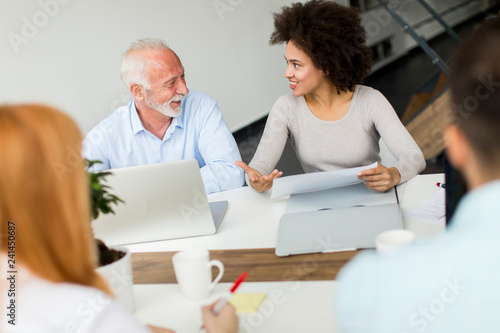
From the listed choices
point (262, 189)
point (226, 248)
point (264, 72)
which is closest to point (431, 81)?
point (264, 72)

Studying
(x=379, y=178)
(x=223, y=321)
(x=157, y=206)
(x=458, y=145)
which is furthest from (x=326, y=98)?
(x=458, y=145)

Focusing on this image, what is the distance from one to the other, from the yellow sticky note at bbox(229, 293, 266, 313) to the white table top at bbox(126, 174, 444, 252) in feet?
0.94

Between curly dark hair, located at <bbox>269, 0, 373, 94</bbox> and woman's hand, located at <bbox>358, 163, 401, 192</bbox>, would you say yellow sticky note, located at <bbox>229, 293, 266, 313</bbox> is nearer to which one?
woman's hand, located at <bbox>358, 163, 401, 192</bbox>

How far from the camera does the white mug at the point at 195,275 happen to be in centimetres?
121

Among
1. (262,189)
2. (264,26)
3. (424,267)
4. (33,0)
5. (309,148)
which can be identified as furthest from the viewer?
(264,26)

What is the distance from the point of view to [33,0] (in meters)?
3.43

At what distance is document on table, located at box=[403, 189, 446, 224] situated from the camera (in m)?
1.50

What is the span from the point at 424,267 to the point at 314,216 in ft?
2.83

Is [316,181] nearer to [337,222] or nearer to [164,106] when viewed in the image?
[337,222]

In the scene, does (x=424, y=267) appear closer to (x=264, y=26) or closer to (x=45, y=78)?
(x=45, y=78)

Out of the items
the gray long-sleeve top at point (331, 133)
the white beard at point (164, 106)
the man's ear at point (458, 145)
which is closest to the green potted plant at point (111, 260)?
the man's ear at point (458, 145)

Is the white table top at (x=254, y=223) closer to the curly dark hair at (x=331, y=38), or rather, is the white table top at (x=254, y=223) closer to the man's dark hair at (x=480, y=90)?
the curly dark hair at (x=331, y=38)

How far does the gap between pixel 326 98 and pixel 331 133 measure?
16 cm

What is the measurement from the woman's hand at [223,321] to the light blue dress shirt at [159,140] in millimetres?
1444
